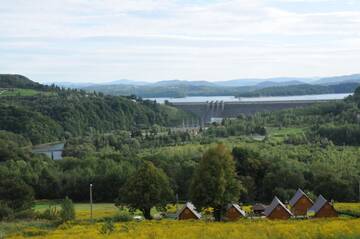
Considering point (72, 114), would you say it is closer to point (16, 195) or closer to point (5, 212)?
point (16, 195)

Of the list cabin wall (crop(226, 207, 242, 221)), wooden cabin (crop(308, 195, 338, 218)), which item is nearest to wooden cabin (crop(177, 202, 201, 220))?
cabin wall (crop(226, 207, 242, 221))

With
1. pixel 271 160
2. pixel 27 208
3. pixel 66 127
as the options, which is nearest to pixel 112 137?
pixel 66 127

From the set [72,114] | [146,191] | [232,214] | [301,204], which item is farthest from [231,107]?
[146,191]

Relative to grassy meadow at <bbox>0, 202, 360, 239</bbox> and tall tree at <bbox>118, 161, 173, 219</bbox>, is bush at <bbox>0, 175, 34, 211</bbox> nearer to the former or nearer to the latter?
tall tree at <bbox>118, 161, 173, 219</bbox>

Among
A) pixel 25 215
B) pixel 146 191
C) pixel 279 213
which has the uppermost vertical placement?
pixel 146 191

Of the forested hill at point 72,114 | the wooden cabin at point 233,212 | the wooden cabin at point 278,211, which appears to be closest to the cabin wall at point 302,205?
the wooden cabin at point 278,211

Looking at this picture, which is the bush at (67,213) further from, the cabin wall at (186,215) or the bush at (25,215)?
the cabin wall at (186,215)

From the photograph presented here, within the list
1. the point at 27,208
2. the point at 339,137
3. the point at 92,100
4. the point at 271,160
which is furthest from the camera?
the point at 92,100

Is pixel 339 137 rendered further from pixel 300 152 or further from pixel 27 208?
pixel 27 208
